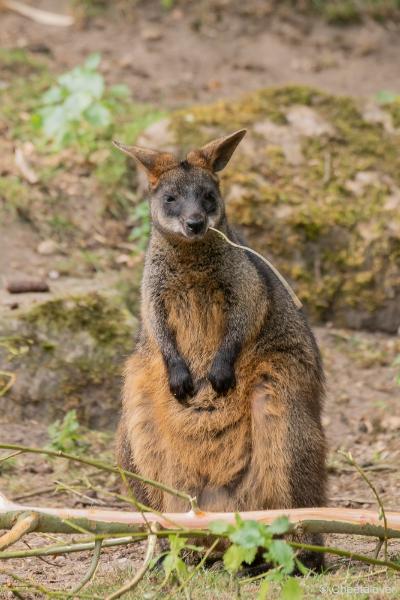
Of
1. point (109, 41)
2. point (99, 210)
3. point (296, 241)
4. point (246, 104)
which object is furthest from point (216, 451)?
point (109, 41)

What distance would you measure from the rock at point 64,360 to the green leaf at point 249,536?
156 inches

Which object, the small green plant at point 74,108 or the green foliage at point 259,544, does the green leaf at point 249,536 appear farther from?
the small green plant at point 74,108

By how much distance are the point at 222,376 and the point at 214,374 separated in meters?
0.05

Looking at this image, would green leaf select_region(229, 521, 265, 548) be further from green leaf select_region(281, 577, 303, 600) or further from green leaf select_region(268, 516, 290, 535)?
green leaf select_region(281, 577, 303, 600)

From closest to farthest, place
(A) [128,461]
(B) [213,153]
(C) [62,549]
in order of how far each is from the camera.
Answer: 1. (C) [62,549]
2. (A) [128,461]
3. (B) [213,153]

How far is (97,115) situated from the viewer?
9.74 metres

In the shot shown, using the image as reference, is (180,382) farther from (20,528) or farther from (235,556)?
(235,556)

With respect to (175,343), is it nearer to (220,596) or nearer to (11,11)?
(220,596)

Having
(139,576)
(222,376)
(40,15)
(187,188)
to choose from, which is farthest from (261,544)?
(40,15)

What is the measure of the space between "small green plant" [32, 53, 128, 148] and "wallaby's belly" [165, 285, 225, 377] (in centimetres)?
415

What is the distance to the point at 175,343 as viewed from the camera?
5.92 m

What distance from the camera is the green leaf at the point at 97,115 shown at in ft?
31.8

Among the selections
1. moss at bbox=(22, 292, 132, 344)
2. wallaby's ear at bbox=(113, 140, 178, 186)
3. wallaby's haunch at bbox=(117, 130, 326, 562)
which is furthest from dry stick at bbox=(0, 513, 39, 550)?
moss at bbox=(22, 292, 132, 344)

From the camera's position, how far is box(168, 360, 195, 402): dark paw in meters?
5.76
